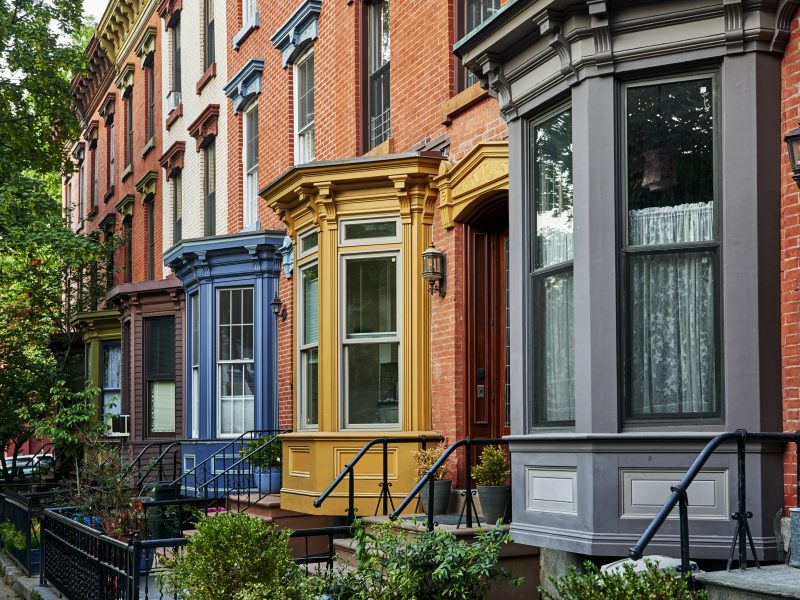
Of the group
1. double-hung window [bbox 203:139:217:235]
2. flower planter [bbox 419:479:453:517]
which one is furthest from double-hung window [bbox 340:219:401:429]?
double-hung window [bbox 203:139:217:235]

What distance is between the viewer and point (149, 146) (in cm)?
2711

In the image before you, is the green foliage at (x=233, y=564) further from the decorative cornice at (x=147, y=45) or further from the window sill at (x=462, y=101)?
the decorative cornice at (x=147, y=45)

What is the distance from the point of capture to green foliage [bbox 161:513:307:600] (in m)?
8.56

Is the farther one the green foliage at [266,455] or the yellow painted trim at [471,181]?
the green foliage at [266,455]

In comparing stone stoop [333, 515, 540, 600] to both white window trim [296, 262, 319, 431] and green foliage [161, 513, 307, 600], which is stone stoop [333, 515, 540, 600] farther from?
white window trim [296, 262, 319, 431]

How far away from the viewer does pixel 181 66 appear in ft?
82.0

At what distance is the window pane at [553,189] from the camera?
8.88 meters

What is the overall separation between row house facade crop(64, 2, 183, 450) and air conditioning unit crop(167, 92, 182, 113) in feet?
3.35

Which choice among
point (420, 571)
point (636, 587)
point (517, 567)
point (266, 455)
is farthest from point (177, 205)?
point (636, 587)

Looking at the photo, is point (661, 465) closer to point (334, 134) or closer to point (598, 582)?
point (598, 582)

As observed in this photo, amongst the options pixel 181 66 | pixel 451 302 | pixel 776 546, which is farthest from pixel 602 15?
pixel 181 66

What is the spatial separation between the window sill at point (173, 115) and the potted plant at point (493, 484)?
1591cm

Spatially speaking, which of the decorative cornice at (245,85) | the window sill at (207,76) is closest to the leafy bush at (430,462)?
the decorative cornice at (245,85)

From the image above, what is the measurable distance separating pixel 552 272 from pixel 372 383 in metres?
4.92
